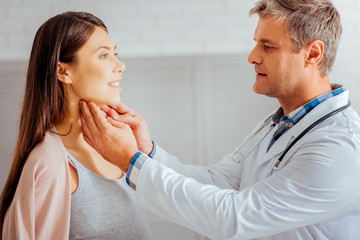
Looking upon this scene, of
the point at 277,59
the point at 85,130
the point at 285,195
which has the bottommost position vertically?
the point at 285,195

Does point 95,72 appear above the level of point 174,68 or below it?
above

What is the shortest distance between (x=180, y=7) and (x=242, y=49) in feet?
1.62

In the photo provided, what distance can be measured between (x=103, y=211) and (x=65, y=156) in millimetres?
228

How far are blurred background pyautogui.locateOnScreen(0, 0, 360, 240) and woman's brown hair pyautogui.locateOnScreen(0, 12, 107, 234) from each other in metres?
1.24

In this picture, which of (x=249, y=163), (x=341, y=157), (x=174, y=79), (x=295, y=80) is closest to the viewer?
(x=341, y=157)

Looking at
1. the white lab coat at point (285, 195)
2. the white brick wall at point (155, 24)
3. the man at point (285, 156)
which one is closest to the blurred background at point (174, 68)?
the white brick wall at point (155, 24)

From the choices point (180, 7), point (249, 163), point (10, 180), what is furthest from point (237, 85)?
point (10, 180)

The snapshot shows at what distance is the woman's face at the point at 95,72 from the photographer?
1477 millimetres

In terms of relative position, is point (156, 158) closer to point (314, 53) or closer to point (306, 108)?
point (306, 108)

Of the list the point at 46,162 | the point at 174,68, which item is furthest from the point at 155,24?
the point at 46,162

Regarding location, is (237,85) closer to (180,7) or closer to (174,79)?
(174,79)

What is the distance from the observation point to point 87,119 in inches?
56.2

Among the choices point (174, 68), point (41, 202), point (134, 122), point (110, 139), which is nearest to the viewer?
point (41, 202)

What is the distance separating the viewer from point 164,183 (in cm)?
131
